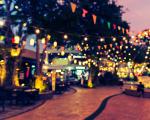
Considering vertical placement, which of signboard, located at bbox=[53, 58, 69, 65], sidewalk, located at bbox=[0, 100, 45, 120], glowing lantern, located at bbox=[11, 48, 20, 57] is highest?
signboard, located at bbox=[53, 58, 69, 65]

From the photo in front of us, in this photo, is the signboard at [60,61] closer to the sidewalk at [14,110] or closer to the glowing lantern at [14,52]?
the glowing lantern at [14,52]

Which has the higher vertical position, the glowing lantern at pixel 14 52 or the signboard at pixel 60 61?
the signboard at pixel 60 61

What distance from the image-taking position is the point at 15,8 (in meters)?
25.0

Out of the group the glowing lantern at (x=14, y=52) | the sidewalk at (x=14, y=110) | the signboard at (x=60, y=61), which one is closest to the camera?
the sidewalk at (x=14, y=110)

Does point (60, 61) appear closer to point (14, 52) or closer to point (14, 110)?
point (14, 52)

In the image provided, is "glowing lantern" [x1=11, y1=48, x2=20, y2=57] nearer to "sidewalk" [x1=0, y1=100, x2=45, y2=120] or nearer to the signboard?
"sidewalk" [x1=0, y1=100, x2=45, y2=120]

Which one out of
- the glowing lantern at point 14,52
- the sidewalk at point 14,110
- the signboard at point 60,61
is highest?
the signboard at point 60,61

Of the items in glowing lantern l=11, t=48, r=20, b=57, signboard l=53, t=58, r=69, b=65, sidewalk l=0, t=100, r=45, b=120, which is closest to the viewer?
sidewalk l=0, t=100, r=45, b=120

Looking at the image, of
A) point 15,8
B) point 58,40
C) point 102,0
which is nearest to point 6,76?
point 15,8

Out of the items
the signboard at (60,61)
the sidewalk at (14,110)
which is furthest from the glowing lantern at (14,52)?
the signboard at (60,61)

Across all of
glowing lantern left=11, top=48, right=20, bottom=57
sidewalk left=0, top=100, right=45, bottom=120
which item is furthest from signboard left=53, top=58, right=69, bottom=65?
sidewalk left=0, top=100, right=45, bottom=120

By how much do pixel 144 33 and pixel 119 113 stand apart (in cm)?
2143

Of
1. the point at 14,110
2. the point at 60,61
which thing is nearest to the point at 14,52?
the point at 14,110

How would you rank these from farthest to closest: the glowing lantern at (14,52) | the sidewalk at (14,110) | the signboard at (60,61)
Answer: the signboard at (60,61) < the glowing lantern at (14,52) < the sidewalk at (14,110)
